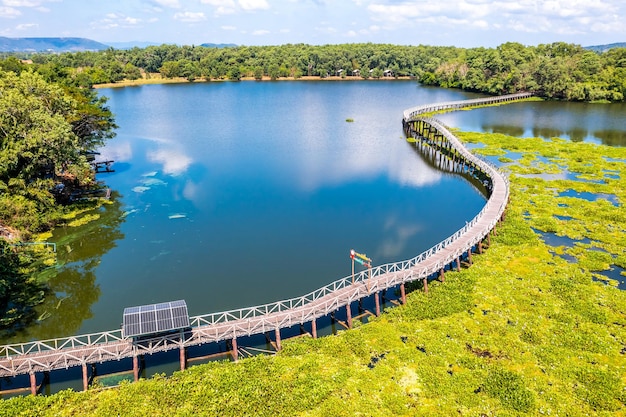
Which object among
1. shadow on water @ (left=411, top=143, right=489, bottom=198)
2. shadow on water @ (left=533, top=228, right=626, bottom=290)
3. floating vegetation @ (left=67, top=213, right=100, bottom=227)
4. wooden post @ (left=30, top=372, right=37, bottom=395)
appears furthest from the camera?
shadow on water @ (left=411, top=143, right=489, bottom=198)

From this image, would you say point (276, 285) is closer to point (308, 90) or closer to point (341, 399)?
point (341, 399)

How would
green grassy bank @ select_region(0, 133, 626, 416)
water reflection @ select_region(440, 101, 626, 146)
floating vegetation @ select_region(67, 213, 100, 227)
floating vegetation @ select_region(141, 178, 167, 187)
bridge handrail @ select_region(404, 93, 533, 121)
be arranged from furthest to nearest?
1. bridge handrail @ select_region(404, 93, 533, 121)
2. water reflection @ select_region(440, 101, 626, 146)
3. floating vegetation @ select_region(141, 178, 167, 187)
4. floating vegetation @ select_region(67, 213, 100, 227)
5. green grassy bank @ select_region(0, 133, 626, 416)

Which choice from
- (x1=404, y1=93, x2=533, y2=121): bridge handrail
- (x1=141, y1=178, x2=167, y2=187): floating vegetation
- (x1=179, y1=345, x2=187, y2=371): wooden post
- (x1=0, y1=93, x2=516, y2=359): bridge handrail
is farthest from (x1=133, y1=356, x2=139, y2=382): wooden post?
(x1=404, y1=93, x2=533, y2=121): bridge handrail

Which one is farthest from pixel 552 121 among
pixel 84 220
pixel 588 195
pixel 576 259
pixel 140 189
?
pixel 84 220

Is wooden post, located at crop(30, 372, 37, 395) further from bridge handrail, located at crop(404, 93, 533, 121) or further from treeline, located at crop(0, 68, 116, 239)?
bridge handrail, located at crop(404, 93, 533, 121)

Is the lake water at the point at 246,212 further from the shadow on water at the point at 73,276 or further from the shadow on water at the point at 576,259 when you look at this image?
the shadow on water at the point at 576,259

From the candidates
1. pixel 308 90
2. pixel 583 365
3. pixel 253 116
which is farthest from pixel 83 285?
pixel 308 90

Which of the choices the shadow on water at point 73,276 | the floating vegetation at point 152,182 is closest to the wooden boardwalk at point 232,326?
the shadow on water at point 73,276

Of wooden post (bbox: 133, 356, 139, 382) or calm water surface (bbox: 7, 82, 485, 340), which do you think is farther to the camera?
calm water surface (bbox: 7, 82, 485, 340)

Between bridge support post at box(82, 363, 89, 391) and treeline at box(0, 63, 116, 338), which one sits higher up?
treeline at box(0, 63, 116, 338)
